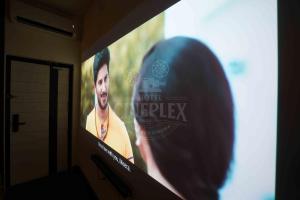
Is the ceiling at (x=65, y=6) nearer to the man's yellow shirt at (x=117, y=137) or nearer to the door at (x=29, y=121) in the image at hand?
the door at (x=29, y=121)

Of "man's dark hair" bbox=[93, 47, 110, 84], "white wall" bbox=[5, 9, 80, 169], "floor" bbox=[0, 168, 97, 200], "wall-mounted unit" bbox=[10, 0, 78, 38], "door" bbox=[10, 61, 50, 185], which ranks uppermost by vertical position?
"wall-mounted unit" bbox=[10, 0, 78, 38]

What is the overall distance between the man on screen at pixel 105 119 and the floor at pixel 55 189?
901 millimetres

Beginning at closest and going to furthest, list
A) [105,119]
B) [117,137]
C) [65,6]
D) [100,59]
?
[117,137]
[105,119]
[100,59]
[65,6]

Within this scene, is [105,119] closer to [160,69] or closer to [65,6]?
[160,69]

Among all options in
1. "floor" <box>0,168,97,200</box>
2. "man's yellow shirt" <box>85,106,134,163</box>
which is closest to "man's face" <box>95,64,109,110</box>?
"man's yellow shirt" <box>85,106,134,163</box>

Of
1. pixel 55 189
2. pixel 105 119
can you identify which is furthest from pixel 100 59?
pixel 55 189

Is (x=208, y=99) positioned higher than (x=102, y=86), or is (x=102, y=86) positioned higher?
(x=102, y=86)

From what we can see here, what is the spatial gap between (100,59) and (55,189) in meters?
1.93

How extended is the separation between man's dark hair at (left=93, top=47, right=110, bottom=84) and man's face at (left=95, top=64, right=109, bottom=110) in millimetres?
55

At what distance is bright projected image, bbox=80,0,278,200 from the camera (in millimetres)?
518

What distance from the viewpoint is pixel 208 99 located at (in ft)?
2.15

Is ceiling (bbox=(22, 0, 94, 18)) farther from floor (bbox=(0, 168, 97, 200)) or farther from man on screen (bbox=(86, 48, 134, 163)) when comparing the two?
floor (bbox=(0, 168, 97, 200))

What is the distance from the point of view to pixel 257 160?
20.8 inches

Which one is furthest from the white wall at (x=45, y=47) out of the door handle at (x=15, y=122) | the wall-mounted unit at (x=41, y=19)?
the door handle at (x=15, y=122)
